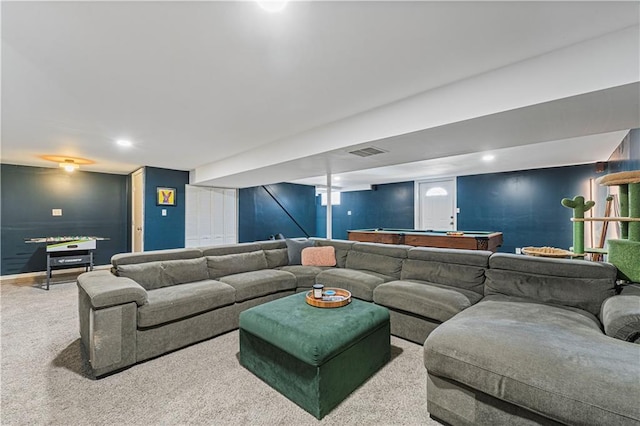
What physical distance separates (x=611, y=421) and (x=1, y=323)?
200 inches

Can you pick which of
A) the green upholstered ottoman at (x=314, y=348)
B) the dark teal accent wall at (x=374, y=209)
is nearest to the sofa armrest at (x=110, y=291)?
the green upholstered ottoman at (x=314, y=348)

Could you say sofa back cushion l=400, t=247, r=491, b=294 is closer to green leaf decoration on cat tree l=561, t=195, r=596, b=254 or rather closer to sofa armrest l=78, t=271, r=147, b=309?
green leaf decoration on cat tree l=561, t=195, r=596, b=254

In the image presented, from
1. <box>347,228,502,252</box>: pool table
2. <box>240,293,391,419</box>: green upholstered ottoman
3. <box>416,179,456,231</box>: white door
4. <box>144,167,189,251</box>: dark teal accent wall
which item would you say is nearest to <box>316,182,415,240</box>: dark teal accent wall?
<box>416,179,456,231</box>: white door

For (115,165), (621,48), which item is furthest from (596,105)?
(115,165)

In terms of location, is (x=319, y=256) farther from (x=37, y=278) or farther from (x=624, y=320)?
(x=37, y=278)

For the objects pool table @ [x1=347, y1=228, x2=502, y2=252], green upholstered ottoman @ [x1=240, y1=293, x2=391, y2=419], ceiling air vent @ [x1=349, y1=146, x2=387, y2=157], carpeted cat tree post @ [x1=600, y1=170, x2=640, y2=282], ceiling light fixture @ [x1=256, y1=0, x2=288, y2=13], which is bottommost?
green upholstered ottoman @ [x1=240, y1=293, x2=391, y2=419]

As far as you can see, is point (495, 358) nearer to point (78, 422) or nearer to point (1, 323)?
point (78, 422)

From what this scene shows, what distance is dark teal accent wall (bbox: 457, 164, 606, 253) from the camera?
5992mm

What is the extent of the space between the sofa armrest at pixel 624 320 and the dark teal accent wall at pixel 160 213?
6692 mm

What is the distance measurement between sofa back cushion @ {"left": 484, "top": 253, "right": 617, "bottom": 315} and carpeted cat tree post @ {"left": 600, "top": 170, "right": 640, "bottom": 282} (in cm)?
8

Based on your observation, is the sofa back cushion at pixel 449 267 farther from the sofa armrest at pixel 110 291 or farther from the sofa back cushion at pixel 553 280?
the sofa armrest at pixel 110 291

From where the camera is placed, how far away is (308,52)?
6.16 feet

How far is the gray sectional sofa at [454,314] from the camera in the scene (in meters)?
1.24

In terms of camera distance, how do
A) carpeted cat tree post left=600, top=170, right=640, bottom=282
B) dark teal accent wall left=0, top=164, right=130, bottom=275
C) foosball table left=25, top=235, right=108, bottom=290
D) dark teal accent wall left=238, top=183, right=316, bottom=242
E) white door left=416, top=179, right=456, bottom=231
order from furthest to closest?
white door left=416, top=179, right=456, bottom=231 → dark teal accent wall left=238, top=183, right=316, bottom=242 → dark teal accent wall left=0, top=164, right=130, bottom=275 → foosball table left=25, top=235, right=108, bottom=290 → carpeted cat tree post left=600, top=170, right=640, bottom=282
